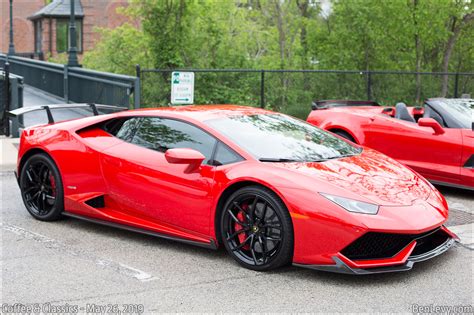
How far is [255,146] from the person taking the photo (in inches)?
237

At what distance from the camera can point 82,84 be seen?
1792 cm

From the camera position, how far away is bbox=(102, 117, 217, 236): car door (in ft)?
19.3

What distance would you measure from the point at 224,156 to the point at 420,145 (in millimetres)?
4230

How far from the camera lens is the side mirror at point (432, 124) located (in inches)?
351

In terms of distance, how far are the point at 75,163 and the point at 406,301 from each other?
361 cm

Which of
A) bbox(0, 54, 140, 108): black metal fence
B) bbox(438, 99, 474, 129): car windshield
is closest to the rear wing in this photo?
bbox(438, 99, 474, 129): car windshield

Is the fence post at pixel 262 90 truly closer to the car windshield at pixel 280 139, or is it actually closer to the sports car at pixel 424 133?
the sports car at pixel 424 133

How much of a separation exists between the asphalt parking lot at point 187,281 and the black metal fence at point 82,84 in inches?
339

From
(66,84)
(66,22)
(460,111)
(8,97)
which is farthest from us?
(66,22)

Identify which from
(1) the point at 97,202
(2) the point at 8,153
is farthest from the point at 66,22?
(1) the point at 97,202

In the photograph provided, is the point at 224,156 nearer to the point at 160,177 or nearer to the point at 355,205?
the point at 160,177

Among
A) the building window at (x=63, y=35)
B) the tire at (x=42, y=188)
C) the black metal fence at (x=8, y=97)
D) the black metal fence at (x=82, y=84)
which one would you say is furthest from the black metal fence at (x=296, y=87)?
the building window at (x=63, y=35)

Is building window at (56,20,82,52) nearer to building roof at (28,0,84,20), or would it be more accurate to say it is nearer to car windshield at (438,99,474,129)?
building roof at (28,0,84,20)

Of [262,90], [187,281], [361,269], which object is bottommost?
[187,281]
